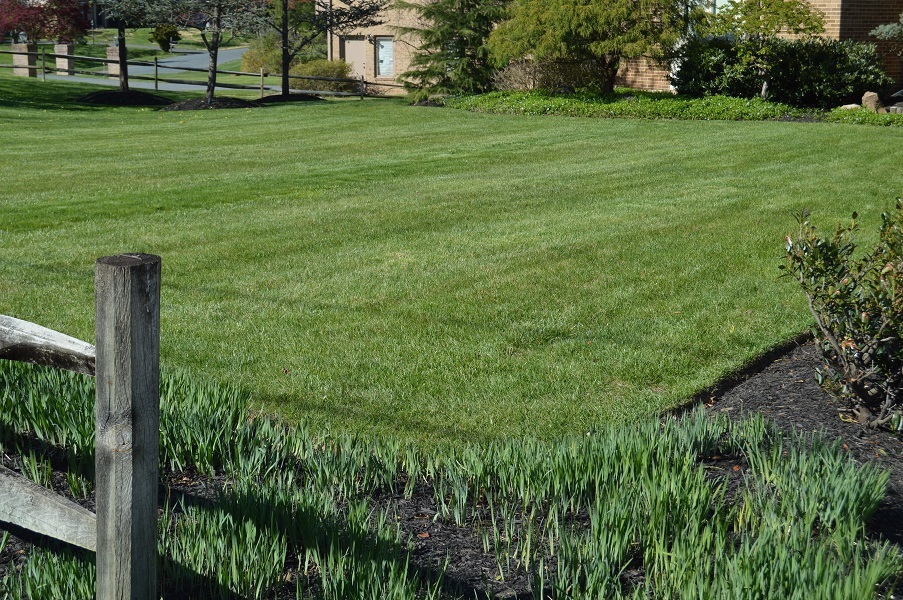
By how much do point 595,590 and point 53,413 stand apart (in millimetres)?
2477

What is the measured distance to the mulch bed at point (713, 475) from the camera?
3.27 meters

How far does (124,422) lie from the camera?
241cm

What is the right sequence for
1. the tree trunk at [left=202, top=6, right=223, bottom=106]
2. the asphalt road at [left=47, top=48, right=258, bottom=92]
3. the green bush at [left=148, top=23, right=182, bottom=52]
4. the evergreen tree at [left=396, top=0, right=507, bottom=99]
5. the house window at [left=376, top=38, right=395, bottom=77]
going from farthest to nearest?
the green bush at [left=148, top=23, right=182, bottom=52] < the asphalt road at [left=47, top=48, right=258, bottom=92] < the house window at [left=376, top=38, right=395, bottom=77] < the tree trunk at [left=202, top=6, right=223, bottom=106] < the evergreen tree at [left=396, top=0, right=507, bottom=99]

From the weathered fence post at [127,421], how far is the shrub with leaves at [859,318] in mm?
3192

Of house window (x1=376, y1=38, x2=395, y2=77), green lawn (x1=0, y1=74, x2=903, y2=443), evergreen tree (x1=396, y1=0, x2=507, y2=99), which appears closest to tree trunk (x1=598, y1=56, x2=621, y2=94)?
evergreen tree (x1=396, y1=0, x2=507, y2=99)

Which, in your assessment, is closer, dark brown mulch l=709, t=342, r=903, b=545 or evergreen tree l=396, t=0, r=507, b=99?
dark brown mulch l=709, t=342, r=903, b=545

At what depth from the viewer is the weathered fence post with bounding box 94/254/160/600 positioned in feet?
7.68

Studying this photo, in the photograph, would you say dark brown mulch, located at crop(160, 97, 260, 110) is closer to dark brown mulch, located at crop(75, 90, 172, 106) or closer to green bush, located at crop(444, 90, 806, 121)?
dark brown mulch, located at crop(75, 90, 172, 106)

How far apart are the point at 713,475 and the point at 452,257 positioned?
191 inches

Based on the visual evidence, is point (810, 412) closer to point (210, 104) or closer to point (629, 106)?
point (629, 106)

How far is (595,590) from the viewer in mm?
2945

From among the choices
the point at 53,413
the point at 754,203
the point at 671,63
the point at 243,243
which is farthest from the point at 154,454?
the point at 671,63

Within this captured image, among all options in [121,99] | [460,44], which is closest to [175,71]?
[121,99]

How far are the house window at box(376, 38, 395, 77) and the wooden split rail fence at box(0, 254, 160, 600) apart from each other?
3465cm
